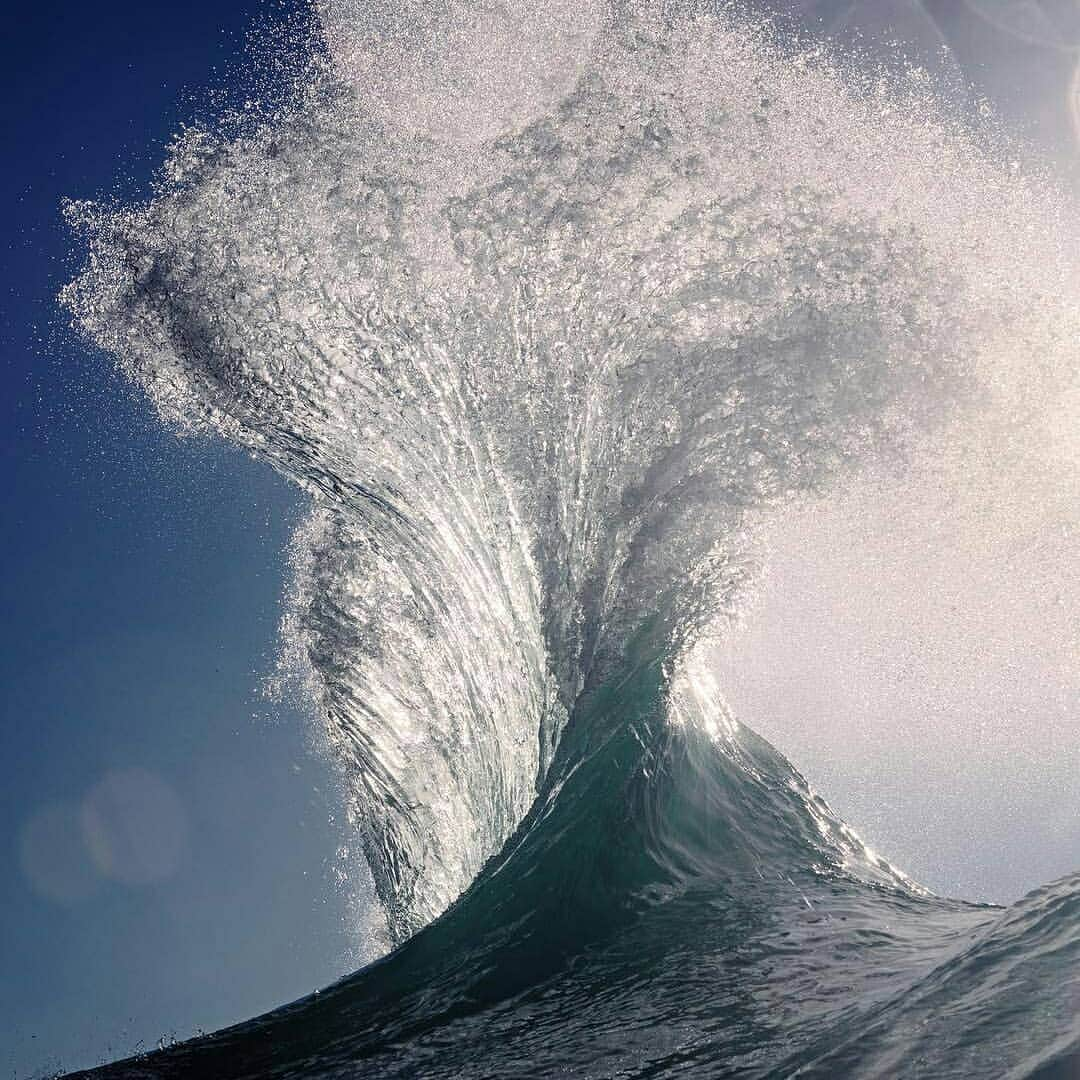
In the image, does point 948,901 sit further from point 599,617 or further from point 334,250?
point 334,250

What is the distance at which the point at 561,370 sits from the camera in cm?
752

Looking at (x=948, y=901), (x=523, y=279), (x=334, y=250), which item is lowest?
(x=948, y=901)

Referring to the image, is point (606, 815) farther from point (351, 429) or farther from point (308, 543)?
→ point (308, 543)

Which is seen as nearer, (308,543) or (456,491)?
(456,491)

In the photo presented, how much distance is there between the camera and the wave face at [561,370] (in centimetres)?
669

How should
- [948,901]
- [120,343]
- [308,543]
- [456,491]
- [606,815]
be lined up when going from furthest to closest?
1. [308,543]
2. [120,343]
3. [456,491]
4. [606,815]
5. [948,901]

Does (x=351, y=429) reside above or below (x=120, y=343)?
below

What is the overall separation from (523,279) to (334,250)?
5.84ft

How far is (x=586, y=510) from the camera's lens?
24.2ft

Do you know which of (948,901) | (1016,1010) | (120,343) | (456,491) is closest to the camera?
(1016,1010)

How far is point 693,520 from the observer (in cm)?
728

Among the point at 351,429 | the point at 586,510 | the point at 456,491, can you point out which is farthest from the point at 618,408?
the point at 351,429

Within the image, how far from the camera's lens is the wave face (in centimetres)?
669

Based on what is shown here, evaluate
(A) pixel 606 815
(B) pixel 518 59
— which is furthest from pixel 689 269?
(A) pixel 606 815
